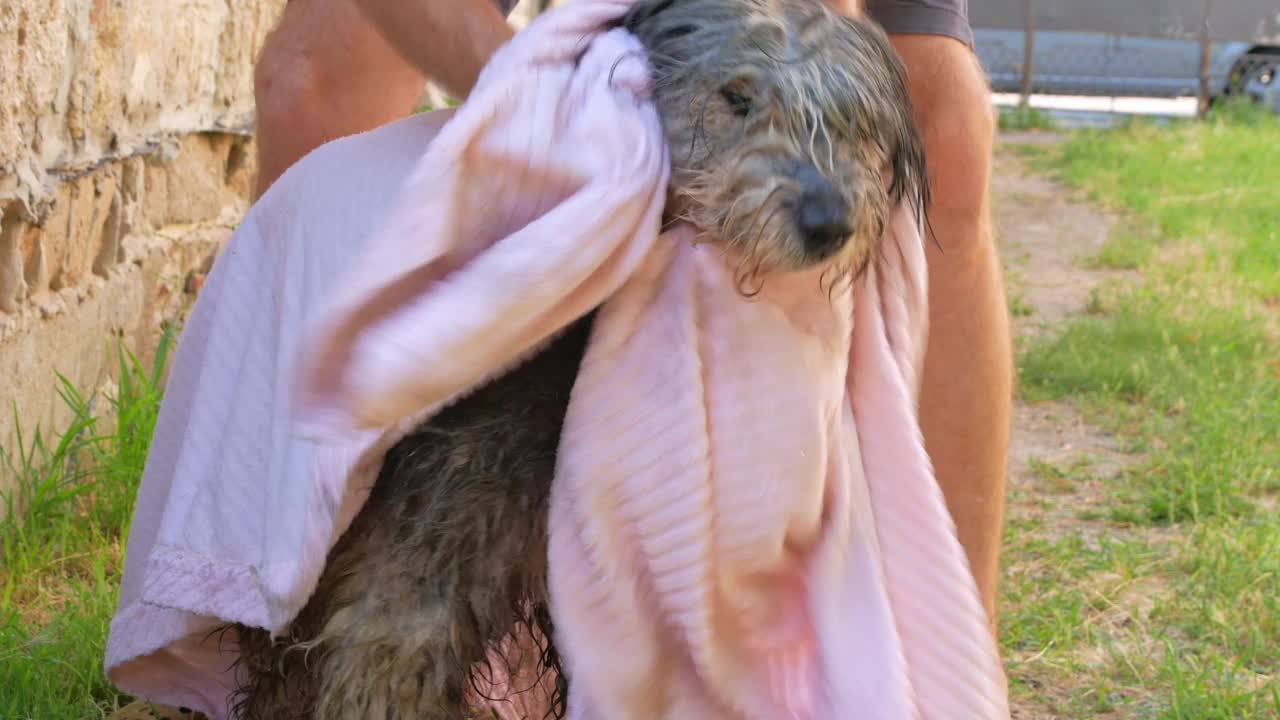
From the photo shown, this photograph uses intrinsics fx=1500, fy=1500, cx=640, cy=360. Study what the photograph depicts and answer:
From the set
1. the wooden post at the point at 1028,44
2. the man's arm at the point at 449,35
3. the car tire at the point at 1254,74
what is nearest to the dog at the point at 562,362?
the man's arm at the point at 449,35

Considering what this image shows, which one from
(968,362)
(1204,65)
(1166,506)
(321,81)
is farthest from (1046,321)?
(1204,65)

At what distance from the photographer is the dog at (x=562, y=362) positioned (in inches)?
73.7

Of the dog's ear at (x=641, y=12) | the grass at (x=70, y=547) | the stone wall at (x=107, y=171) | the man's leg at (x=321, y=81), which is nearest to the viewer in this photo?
the dog's ear at (x=641, y=12)

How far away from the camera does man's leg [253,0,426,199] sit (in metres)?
2.94

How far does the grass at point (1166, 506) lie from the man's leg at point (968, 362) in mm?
465

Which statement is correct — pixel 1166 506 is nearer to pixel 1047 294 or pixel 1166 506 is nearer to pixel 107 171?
pixel 107 171

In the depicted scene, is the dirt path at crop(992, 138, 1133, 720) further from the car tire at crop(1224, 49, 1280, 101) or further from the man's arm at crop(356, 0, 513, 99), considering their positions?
the car tire at crop(1224, 49, 1280, 101)

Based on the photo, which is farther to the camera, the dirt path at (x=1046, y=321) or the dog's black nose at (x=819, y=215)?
the dirt path at (x=1046, y=321)

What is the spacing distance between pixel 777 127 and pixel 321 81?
4.50 feet

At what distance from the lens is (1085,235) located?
8.81 metres

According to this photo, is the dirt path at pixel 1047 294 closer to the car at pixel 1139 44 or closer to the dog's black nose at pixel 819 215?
the car at pixel 1139 44

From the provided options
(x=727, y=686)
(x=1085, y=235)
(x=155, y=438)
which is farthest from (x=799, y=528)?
(x=1085, y=235)

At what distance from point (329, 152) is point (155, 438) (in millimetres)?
583

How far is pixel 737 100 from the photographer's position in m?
1.91
